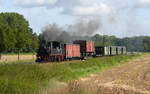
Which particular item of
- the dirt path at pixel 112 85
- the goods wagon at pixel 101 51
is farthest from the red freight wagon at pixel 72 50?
the dirt path at pixel 112 85

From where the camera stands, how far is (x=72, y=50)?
158 ft

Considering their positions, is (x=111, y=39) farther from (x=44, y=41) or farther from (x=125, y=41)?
(x=44, y=41)

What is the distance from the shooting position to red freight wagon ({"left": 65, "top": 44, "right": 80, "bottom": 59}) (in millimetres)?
46091

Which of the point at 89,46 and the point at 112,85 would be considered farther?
the point at 89,46

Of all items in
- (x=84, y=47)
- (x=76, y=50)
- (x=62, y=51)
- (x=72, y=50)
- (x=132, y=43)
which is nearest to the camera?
(x=62, y=51)

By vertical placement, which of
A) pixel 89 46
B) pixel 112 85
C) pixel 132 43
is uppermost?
pixel 132 43

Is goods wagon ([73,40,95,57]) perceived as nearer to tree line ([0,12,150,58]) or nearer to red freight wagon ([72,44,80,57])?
red freight wagon ([72,44,80,57])

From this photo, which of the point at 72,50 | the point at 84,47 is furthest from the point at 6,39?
the point at 84,47

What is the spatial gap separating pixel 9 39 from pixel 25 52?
4437cm

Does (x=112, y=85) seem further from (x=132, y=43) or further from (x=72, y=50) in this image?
(x=132, y=43)

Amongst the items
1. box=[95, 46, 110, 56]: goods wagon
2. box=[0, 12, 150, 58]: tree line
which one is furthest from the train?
box=[95, 46, 110, 56]: goods wagon

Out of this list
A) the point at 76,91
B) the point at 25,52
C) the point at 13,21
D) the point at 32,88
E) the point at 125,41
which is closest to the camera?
the point at 76,91

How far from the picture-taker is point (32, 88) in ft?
36.9

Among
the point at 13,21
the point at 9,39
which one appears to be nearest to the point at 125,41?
the point at 13,21
